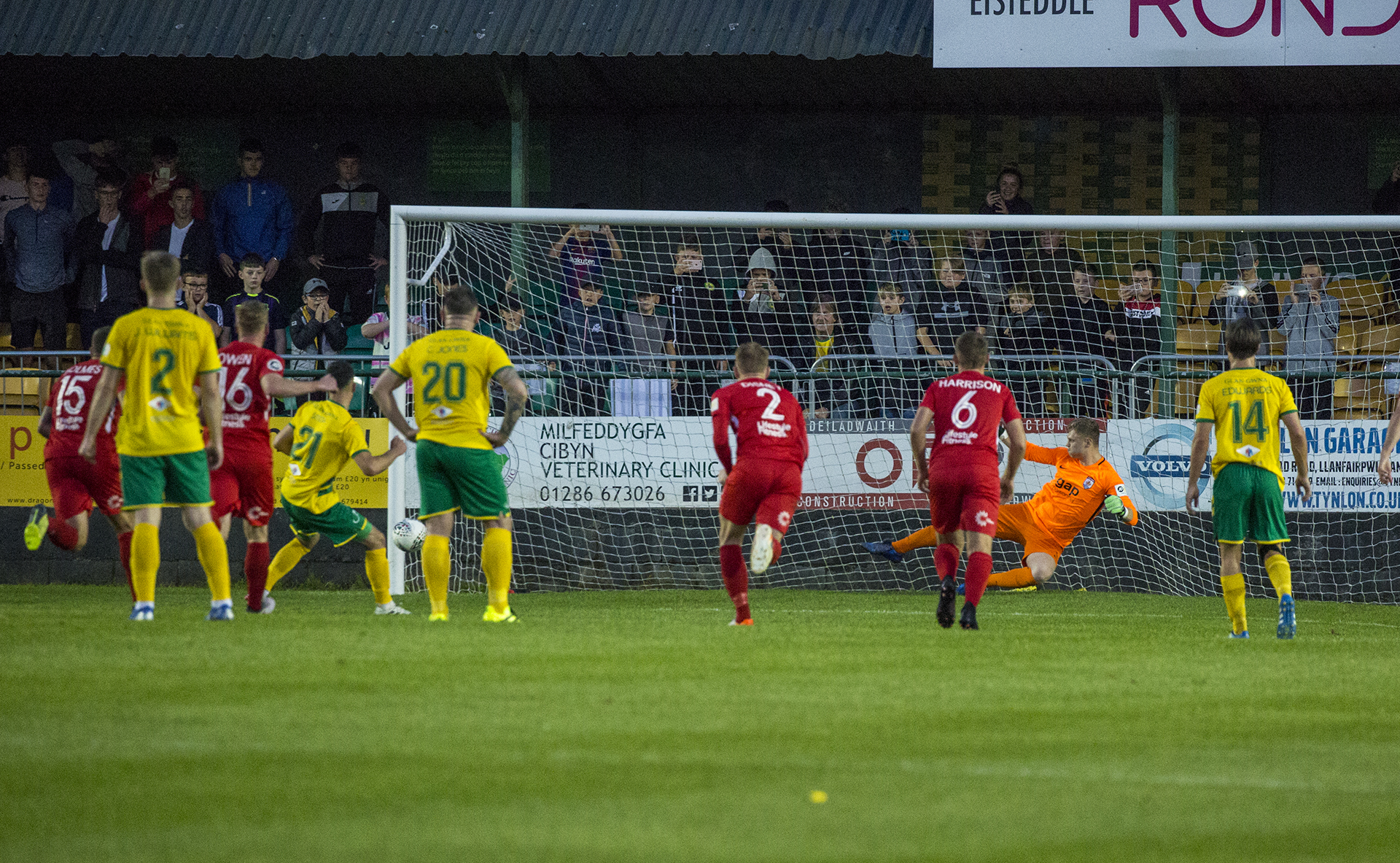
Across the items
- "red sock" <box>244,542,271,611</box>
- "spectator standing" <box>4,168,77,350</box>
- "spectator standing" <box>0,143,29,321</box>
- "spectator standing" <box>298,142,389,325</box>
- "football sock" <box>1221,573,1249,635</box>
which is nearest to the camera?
"football sock" <box>1221,573,1249,635</box>

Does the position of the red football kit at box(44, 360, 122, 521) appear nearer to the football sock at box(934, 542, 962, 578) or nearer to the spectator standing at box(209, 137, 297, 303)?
the football sock at box(934, 542, 962, 578)

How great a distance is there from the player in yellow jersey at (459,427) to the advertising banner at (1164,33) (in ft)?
22.9

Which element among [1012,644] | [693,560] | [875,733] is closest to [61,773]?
[875,733]

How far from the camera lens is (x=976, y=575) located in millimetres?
10031

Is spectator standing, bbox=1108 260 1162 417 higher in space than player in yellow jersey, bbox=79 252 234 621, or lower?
higher

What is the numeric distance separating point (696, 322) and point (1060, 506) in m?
3.90

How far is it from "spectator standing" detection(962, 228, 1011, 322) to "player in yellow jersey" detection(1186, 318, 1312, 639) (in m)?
5.74

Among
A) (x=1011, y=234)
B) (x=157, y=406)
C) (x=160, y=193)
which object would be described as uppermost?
(x=160, y=193)

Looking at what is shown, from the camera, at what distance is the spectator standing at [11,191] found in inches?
697

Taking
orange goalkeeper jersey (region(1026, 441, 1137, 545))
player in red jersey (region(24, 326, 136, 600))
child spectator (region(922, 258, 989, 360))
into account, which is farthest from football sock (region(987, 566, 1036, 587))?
player in red jersey (region(24, 326, 136, 600))

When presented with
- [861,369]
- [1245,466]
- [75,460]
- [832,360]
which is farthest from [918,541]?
[75,460]

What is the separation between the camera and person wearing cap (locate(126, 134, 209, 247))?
57.0 feet

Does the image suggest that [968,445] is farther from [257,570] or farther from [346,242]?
[346,242]

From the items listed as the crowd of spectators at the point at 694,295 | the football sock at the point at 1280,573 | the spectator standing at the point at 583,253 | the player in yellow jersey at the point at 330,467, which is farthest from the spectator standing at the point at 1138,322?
the player in yellow jersey at the point at 330,467
